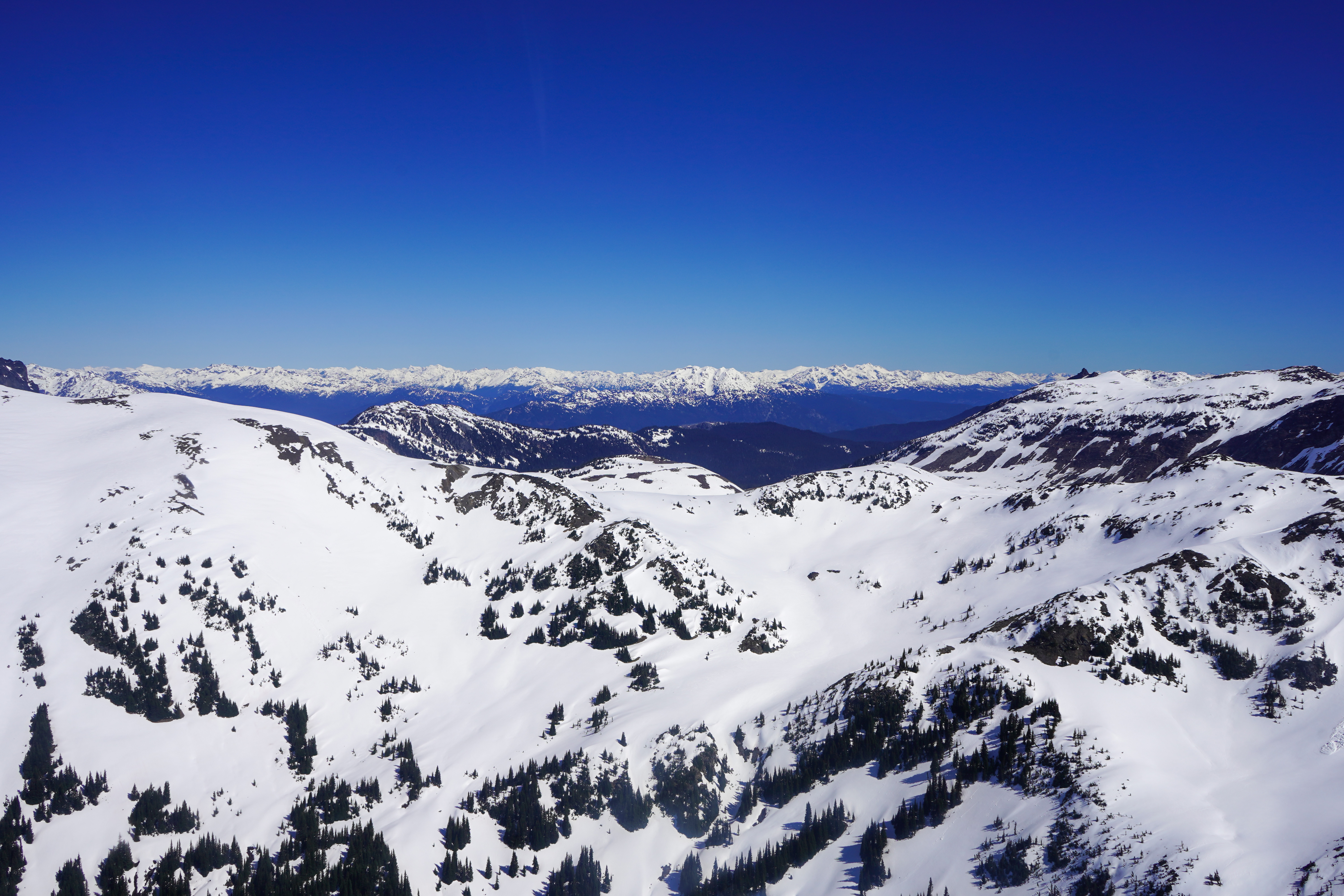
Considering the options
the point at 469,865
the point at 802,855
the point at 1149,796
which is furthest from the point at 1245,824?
the point at 469,865

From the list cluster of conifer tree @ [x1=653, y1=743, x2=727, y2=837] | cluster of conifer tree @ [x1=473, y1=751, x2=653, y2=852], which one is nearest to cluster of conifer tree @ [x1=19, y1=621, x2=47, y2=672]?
cluster of conifer tree @ [x1=473, y1=751, x2=653, y2=852]

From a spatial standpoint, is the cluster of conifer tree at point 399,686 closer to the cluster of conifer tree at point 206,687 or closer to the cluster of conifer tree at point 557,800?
the cluster of conifer tree at point 206,687

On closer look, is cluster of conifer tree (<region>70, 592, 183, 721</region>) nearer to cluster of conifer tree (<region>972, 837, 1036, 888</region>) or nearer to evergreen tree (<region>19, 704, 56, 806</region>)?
evergreen tree (<region>19, 704, 56, 806</region>)

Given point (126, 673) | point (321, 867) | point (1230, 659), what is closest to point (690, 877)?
point (321, 867)

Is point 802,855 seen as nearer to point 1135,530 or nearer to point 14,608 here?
point 1135,530

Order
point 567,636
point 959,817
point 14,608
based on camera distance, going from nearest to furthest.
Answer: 1. point 959,817
2. point 14,608
3. point 567,636

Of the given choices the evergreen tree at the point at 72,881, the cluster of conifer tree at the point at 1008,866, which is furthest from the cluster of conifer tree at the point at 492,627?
the cluster of conifer tree at the point at 1008,866

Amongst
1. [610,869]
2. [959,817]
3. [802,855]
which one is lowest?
[610,869]
